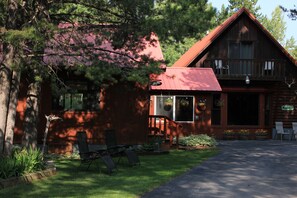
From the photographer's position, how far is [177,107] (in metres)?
22.3

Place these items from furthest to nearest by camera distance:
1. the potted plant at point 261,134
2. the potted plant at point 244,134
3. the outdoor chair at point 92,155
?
the potted plant at point 261,134 < the potted plant at point 244,134 < the outdoor chair at point 92,155

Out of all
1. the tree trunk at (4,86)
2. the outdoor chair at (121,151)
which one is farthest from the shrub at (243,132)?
the tree trunk at (4,86)

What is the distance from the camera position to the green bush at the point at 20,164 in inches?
343

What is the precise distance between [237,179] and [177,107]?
12470 millimetres

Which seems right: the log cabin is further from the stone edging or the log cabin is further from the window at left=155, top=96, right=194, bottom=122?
the stone edging

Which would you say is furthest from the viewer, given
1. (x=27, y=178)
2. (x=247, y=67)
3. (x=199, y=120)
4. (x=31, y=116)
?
(x=247, y=67)

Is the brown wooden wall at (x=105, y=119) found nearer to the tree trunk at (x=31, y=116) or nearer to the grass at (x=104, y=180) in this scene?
the grass at (x=104, y=180)

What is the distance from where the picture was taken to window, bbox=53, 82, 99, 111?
52.3 feet

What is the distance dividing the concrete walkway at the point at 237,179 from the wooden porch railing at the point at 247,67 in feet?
33.2

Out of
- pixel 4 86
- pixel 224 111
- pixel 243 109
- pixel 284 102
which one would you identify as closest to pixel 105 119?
pixel 4 86

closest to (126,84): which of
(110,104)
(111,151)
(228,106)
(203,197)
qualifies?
(110,104)

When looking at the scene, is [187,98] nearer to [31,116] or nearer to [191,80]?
[191,80]

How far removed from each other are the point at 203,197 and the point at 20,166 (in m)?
3.98

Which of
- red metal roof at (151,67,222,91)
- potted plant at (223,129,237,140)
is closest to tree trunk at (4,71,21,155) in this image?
red metal roof at (151,67,222,91)
